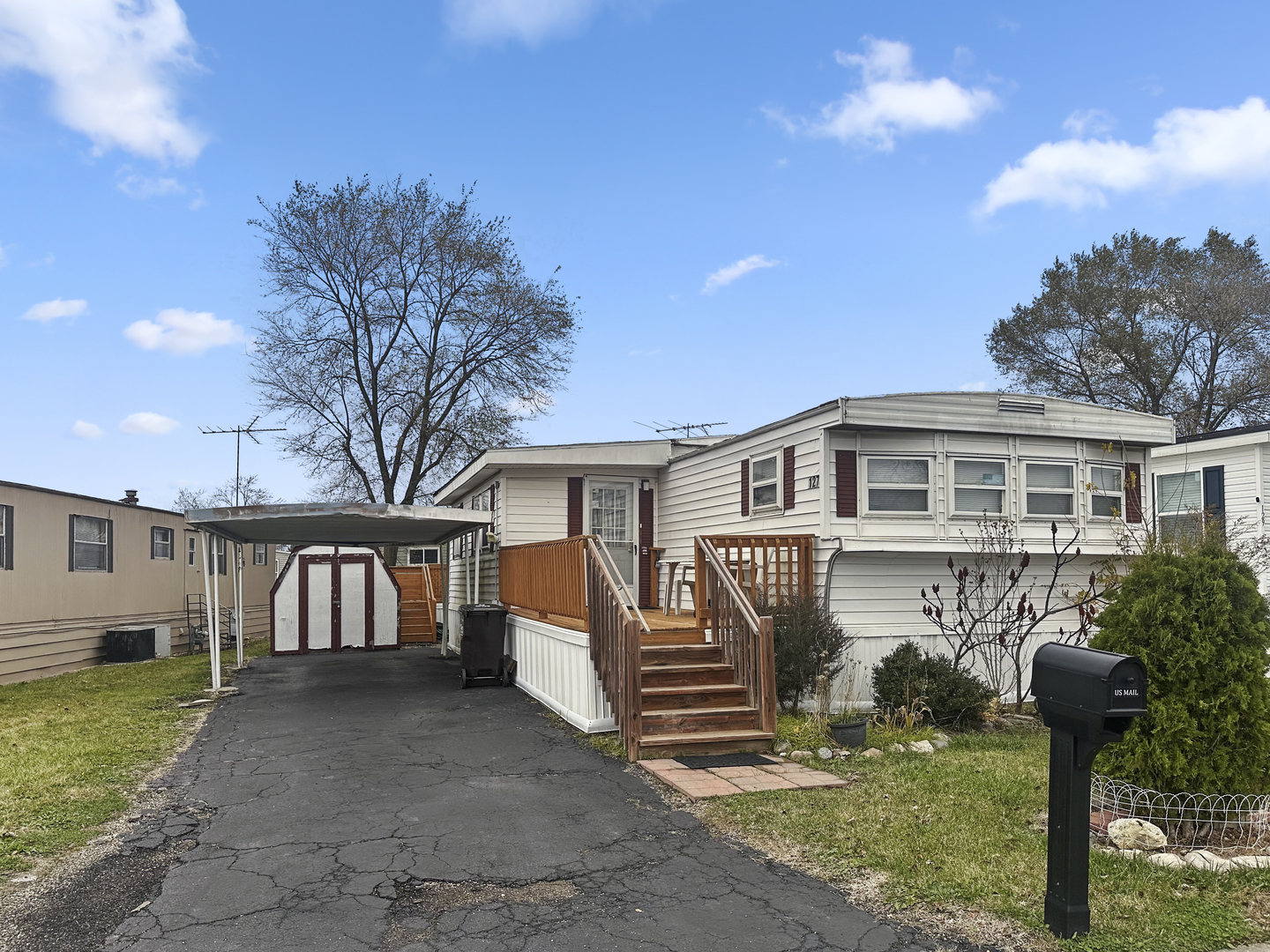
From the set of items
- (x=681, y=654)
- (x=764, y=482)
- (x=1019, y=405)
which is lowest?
(x=681, y=654)

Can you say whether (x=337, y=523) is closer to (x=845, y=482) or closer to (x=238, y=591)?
(x=238, y=591)

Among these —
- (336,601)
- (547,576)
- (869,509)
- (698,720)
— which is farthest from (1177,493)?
(336,601)

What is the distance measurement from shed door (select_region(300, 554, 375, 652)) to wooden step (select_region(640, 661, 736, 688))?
503 inches

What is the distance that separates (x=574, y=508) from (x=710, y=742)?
6.69 meters

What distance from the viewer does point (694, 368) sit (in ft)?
A: 81.5

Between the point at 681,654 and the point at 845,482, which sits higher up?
the point at 845,482

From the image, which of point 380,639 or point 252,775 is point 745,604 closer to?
point 252,775

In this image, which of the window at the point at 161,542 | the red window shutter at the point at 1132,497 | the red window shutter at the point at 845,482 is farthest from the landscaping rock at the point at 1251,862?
the window at the point at 161,542

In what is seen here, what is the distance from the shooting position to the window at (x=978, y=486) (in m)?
11.4

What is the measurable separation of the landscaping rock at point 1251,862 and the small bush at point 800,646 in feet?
15.7

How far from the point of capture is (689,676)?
9.02m

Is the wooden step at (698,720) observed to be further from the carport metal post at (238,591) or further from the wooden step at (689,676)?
the carport metal post at (238,591)

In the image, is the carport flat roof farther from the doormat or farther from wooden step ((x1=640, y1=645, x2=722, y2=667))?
the doormat

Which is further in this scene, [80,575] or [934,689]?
[80,575]
